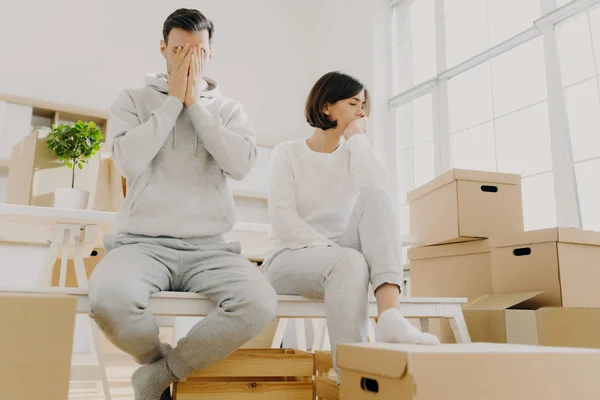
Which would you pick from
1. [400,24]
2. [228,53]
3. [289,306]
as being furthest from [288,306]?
[228,53]

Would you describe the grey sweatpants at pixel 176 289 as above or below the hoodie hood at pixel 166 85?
below

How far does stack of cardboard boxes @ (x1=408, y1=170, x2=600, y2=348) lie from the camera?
1.47 m

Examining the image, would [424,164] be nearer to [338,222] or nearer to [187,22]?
[338,222]

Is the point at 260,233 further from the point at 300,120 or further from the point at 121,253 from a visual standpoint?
the point at 300,120

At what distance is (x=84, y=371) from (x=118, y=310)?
2.82 ft

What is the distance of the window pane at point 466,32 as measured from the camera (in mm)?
3154

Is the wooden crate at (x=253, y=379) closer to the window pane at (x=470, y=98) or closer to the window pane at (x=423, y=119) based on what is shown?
the window pane at (x=470, y=98)

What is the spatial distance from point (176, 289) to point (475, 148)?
2.27 meters

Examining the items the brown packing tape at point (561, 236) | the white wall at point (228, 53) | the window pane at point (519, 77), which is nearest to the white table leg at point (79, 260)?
the brown packing tape at point (561, 236)

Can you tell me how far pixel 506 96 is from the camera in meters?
2.93

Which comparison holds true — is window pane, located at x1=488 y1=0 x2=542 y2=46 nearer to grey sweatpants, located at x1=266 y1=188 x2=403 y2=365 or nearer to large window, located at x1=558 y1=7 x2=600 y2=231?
large window, located at x1=558 y1=7 x2=600 y2=231

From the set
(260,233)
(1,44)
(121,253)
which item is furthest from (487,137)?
(1,44)

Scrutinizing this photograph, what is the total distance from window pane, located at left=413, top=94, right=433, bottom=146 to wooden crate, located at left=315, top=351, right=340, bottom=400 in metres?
2.26

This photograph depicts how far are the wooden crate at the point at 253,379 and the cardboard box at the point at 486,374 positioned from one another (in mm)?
439
